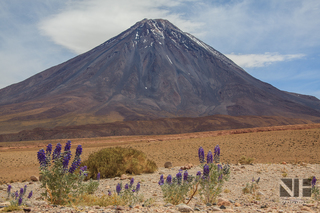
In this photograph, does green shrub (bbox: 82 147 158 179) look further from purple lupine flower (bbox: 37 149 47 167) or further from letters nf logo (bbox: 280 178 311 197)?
purple lupine flower (bbox: 37 149 47 167)

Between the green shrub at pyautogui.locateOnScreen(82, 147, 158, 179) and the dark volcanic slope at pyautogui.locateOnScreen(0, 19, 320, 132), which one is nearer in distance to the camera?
the green shrub at pyautogui.locateOnScreen(82, 147, 158, 179)

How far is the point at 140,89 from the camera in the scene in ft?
395

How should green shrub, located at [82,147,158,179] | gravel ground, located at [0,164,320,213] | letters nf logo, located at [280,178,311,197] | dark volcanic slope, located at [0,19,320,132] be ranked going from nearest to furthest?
gravel ground, located at [0,164,320,213]
letters nf logo, located at [280,178,311,197]
green shrub, located at [82,147,158,179]
dark volcanic slope, located at [0,19,320,132]

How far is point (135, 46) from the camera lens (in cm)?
15325

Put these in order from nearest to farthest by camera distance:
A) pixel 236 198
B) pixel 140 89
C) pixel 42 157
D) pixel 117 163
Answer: pixel 42 157
pixel 236 198
pixel 117 163
pixel 140 89

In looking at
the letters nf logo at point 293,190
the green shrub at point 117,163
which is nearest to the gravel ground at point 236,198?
the letters nf logo at point 293,190

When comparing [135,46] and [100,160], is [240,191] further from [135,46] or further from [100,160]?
[135,46]

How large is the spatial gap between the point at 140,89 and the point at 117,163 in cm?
10929

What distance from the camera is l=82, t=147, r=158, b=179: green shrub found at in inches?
440


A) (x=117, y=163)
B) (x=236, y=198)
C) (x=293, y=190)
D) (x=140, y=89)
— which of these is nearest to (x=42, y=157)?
(x=236, y=198)

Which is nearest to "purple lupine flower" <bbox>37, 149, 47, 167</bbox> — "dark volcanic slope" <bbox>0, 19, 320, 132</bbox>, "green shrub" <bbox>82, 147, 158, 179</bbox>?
"green shrub" <bbox>82, 147, 158, 179</bbox>

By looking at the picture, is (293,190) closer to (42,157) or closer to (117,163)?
(42,157)

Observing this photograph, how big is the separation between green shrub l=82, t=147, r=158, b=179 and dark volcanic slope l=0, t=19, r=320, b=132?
6419cm

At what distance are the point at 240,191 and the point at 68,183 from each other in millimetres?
5318
